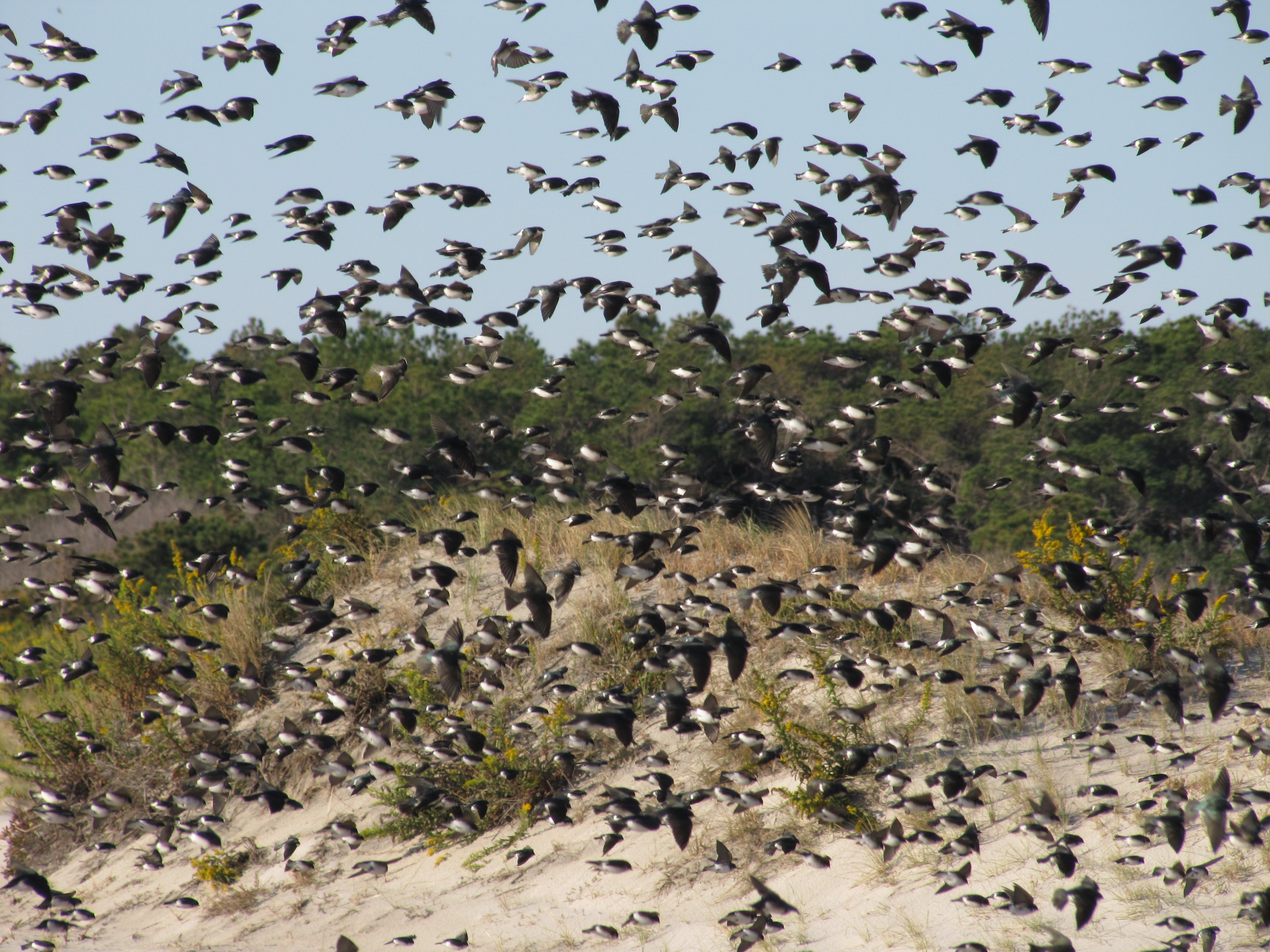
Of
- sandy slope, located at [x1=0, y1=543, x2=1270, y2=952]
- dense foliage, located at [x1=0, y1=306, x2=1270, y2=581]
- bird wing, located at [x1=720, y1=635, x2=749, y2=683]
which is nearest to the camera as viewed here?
sandy slope, located at [x1=0, y1=543, x2=1270, y2=952]

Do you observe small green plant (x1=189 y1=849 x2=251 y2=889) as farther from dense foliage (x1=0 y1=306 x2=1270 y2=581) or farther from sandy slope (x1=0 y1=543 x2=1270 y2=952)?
dense foliage (x1=0 y1=306 x2=1270 y2=581)

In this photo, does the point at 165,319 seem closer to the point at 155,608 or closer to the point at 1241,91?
the point at 155,608

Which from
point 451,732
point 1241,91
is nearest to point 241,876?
point 451,732

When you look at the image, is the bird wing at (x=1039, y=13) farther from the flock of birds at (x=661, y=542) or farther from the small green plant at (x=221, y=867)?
the small green plant at (x=221, y=867)

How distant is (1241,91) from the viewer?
A: 8.12 metres

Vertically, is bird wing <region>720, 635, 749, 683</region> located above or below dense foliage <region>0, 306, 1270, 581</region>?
above

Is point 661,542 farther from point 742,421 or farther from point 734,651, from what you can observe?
point 742,421

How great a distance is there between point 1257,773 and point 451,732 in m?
6.05

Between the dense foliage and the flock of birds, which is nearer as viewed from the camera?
the flock of birds

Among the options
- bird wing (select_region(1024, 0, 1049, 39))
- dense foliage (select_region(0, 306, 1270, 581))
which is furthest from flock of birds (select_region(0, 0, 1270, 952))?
dense foliage (select_region(0, 306, 1270, 581))

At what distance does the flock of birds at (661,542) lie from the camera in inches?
281

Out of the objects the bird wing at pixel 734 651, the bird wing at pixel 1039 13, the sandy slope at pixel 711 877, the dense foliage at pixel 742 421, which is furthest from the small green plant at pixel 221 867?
the bird wing at pixel 1039 13

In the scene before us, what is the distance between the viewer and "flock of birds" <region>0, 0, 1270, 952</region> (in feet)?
23.4

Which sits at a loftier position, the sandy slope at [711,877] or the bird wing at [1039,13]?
the bird wing at [1039,13]
